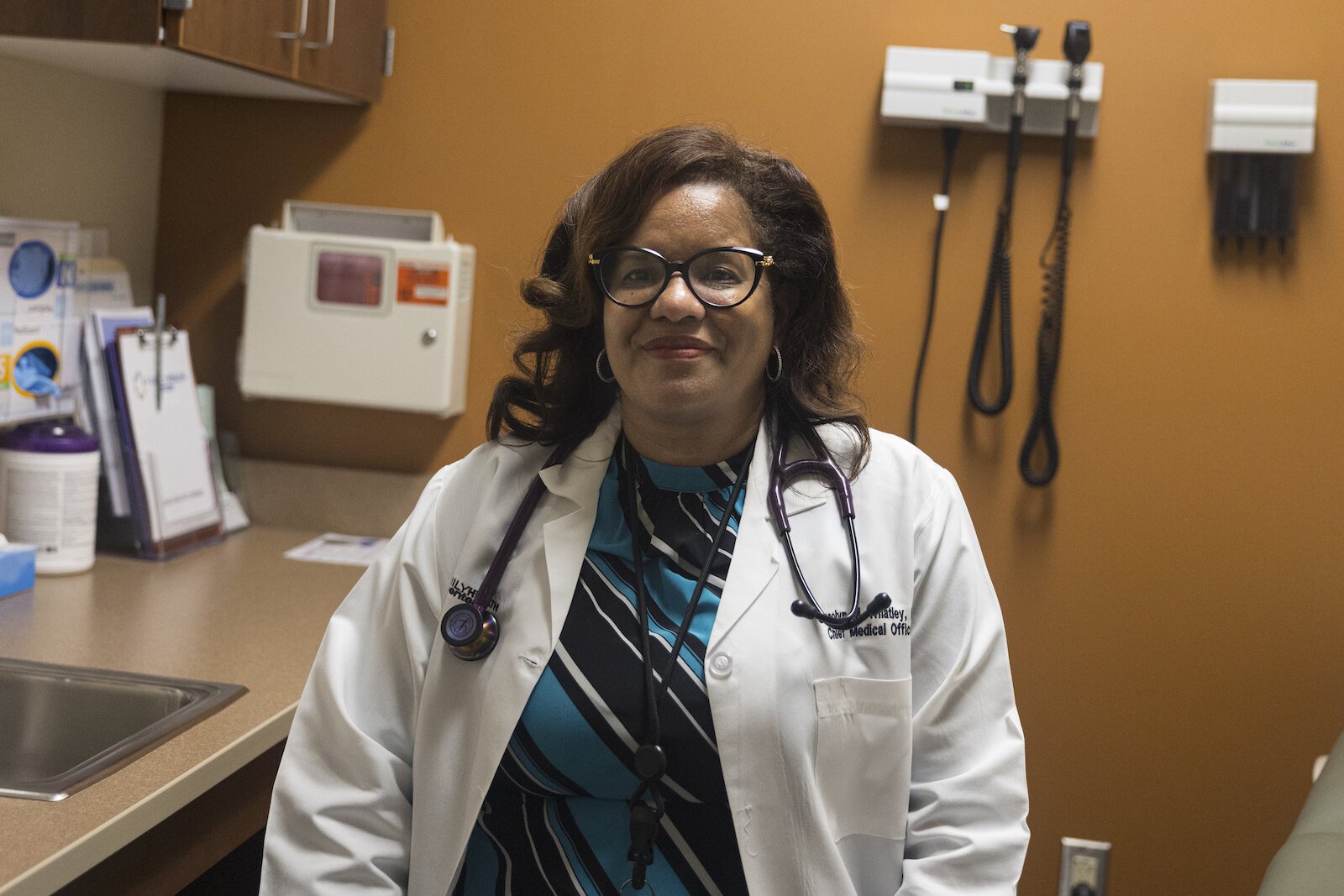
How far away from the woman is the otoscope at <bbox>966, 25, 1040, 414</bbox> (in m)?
0.92

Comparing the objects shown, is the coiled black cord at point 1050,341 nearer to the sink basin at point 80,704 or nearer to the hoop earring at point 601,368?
the hoop earring at point 601,368

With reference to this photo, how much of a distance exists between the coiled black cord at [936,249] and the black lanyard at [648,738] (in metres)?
1.07

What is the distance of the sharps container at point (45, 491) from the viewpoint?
2.12m

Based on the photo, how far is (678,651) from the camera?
135 cm

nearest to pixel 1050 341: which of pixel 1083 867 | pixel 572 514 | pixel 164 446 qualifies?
pixel 1083 867

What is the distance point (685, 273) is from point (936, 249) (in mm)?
1099

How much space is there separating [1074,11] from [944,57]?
25 cm

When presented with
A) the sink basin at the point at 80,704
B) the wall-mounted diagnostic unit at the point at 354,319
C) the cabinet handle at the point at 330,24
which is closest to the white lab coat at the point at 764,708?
the sink basin at the point at 80,704

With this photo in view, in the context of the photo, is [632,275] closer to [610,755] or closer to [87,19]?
[610,755]

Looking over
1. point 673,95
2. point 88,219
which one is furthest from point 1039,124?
point 88,219

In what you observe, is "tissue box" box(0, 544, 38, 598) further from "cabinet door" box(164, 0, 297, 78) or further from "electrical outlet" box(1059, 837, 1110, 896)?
"electrical outlet" box(1059, 837, 1110, 896)

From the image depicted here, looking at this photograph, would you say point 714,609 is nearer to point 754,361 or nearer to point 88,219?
point 754,361

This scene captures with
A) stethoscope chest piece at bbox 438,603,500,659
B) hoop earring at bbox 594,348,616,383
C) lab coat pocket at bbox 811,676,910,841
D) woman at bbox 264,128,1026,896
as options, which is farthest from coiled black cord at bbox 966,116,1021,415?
stethoscope chest piece at bbox 438,603,500,659

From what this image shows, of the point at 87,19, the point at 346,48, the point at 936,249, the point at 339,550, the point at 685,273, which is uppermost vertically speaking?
the point at 346,48
